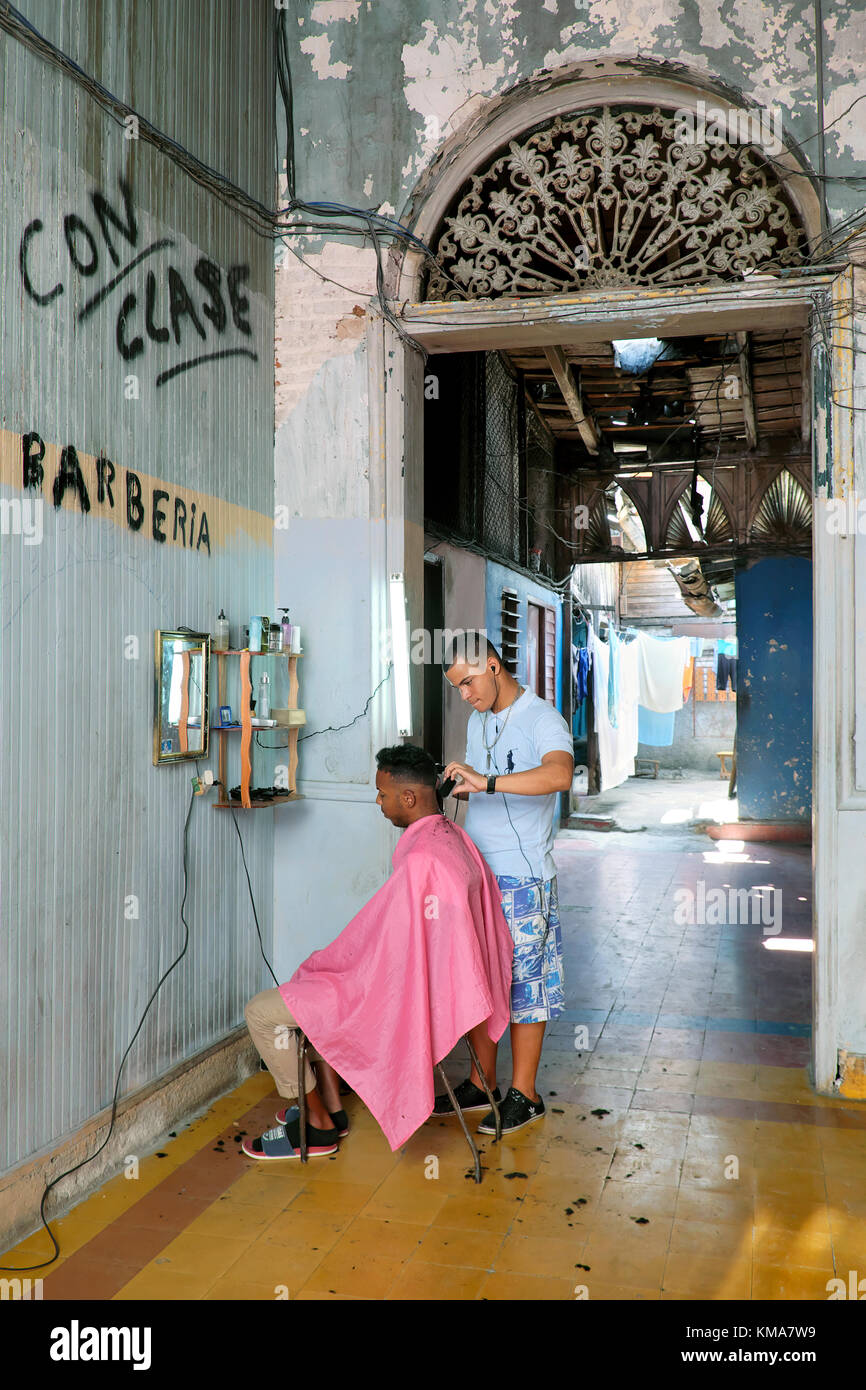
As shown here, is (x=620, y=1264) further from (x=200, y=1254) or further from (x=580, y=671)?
(x=580, y=671)

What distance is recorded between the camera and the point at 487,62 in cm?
363

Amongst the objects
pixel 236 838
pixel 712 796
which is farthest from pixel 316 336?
pixel 712 796

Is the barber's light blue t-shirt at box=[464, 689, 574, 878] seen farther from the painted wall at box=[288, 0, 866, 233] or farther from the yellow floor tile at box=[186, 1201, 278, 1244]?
the painted wall at box=[288, 0, 866, 233]

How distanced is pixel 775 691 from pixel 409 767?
7.30 metres

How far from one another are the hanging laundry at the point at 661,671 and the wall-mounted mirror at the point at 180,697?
12307 millimetres

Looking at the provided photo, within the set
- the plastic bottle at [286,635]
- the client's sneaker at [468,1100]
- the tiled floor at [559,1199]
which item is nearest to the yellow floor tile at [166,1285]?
the tiled floor at [559,1199]

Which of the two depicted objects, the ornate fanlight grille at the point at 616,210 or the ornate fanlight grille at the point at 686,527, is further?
the ornate fanlight grille at the point at 686,527

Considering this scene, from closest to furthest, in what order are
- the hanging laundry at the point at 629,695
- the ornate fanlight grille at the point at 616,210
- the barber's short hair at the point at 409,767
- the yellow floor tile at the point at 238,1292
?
the yellow floor tile at the point at 238,1292
the barber's short hair at the point at 409,767
the ornate fanlight grille at the point at 616,210
the hanging laundry at the point at 629,695

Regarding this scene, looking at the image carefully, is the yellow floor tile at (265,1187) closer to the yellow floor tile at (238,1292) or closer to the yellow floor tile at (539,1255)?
the yellow floor tile at (238,1292)

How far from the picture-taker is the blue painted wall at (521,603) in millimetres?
7221

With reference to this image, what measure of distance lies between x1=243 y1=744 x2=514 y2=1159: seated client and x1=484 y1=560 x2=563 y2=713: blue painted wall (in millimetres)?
4097

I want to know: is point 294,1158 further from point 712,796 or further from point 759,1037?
point 712,796

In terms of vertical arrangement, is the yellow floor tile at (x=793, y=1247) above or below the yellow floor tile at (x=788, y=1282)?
below

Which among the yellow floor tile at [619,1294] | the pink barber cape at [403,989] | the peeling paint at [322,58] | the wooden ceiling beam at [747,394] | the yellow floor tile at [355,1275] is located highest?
the peeling paint at [322,58]
